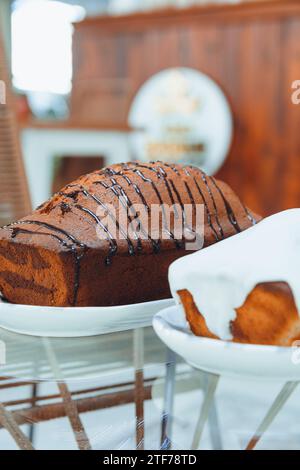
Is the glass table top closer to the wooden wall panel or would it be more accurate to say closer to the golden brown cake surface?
the golden brown cake surface

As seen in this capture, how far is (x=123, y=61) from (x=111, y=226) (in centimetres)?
400

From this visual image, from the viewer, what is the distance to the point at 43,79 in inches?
364

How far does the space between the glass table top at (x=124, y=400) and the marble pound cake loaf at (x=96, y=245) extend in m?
0.07

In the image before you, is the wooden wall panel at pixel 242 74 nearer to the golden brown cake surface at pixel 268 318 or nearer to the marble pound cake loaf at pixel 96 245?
the marble pound cake loaf at pixel 96 245

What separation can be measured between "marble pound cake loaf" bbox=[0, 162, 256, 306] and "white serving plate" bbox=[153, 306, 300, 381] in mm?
202

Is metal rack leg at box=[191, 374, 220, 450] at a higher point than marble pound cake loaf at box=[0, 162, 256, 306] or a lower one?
lower

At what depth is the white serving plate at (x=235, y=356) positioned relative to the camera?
1.48ft

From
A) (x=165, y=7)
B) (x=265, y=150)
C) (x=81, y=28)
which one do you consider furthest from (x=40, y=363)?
(x=81, y=28)

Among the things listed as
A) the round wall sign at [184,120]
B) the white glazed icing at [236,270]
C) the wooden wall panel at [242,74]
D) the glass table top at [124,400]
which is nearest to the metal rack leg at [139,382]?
the glass table top at [124,400]

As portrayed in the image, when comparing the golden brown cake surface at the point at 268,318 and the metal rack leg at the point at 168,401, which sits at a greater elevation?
the golden brown cake surface at the point at 268,318

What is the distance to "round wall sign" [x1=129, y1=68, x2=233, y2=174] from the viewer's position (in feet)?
13.1

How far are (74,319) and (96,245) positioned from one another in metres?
0.10

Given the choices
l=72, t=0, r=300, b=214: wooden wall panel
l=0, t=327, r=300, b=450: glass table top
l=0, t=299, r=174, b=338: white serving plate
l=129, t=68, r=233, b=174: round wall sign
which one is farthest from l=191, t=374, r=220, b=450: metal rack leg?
l=129, t=68, r=233, b=174: round wall sign

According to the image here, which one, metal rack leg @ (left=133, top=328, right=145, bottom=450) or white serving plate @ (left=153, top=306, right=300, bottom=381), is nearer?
white serving plate @ (left=153, top=306, right=300, bottom=381)
